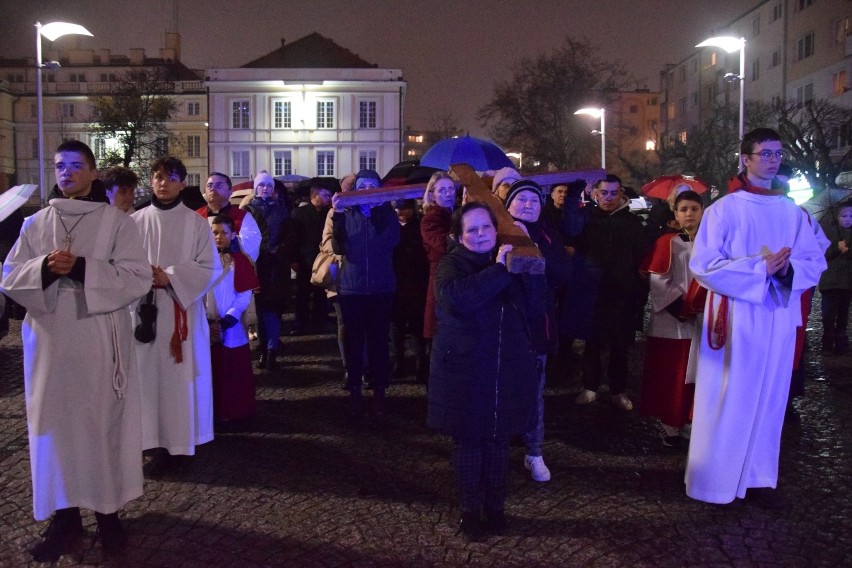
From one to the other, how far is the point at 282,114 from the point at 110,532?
196 feet

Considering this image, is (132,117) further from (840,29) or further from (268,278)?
(268,278)

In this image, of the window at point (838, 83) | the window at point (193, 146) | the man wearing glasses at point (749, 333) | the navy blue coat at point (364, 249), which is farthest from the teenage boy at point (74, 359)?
the window at point (193, 146)

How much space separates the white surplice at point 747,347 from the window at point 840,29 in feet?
133

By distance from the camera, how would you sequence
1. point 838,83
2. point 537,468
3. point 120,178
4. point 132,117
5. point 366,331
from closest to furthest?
1. point 537,468
2. point 120,178
3. point 366,331
4. point 838,83
5. point 132,117

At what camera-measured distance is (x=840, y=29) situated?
40812 millimetres

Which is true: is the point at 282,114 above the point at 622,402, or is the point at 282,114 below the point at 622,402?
above

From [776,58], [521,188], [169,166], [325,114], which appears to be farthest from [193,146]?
[521,188]

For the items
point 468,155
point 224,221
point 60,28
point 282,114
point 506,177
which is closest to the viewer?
point 506,177

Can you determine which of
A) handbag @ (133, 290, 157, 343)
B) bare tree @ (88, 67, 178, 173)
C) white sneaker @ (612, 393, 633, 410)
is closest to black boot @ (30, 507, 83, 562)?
handbag @ (133, 290, 157, 343)

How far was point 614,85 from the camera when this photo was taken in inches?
1980

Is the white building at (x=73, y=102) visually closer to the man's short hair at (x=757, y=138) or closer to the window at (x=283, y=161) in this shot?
the window at (x=283, y=161)

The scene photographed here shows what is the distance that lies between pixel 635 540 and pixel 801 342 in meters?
2.01

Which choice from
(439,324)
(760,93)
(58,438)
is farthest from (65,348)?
(760,93)

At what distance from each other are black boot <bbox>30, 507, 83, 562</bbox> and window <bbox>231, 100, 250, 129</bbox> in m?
59.8
